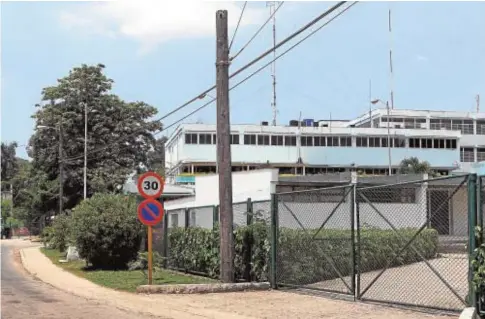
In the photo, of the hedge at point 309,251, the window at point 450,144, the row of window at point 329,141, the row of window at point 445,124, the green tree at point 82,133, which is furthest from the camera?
the row of window at point 445,124

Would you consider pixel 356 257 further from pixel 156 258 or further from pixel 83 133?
pixel 83 133

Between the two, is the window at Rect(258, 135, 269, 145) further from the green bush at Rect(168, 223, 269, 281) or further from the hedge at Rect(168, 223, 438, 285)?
the hedge at Rect(168, 223, 438, 285)

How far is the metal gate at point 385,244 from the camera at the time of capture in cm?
1105

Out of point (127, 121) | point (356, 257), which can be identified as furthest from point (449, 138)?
point (356, 257)

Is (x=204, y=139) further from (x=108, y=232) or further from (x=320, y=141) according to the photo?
(x=108, y=232)

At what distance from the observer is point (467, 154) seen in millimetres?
85875

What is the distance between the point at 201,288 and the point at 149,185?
2.81 m

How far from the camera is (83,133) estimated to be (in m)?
52.9

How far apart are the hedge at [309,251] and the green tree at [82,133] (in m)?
35.9

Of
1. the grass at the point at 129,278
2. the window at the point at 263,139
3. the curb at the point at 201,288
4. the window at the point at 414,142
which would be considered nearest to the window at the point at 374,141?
the window at the point at 414,142

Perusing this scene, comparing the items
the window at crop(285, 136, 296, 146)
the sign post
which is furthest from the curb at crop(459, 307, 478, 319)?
the window at crop(285, 136, 296, 146)

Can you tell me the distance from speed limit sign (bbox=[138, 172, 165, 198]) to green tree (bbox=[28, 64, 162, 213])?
118 feet

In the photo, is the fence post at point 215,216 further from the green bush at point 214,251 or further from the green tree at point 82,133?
the green tree at point 82,133

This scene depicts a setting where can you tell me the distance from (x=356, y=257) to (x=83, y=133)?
1710 inches
